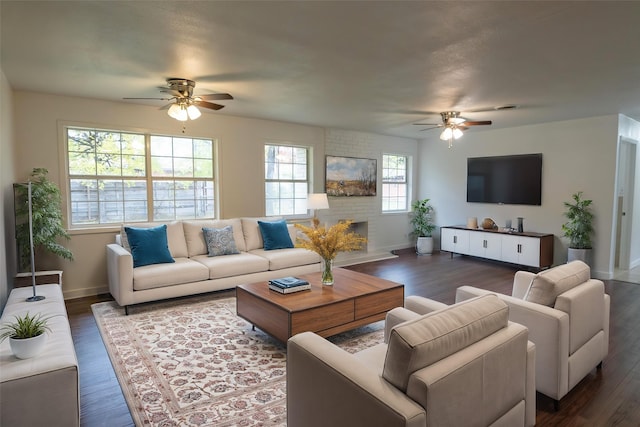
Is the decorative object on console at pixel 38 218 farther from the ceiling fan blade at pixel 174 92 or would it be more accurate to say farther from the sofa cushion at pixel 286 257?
the sofa cushion at pixel 286 257

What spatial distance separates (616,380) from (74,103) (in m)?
5.97

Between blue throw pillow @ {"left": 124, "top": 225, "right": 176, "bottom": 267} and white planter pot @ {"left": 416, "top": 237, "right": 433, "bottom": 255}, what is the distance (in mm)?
4955

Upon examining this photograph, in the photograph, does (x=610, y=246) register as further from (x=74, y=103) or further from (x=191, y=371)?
(x=74, y=103)

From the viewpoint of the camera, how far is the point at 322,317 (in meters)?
3.08

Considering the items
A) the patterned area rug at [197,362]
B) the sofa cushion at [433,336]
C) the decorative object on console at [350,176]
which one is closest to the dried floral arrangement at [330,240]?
the patterned area rug at [197,362]

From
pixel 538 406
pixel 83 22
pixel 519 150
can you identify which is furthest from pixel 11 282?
pixel 519 150

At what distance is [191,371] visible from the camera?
2.76m

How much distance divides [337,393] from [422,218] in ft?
22.1

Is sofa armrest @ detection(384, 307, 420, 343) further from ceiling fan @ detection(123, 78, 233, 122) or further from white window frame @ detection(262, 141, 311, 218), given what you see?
white window frame @ detection(262, 141, 311, 218)

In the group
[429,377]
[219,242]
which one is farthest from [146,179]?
[429,377]

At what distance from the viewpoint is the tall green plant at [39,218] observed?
3.80 m

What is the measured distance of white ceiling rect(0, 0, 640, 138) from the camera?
7.45 ft

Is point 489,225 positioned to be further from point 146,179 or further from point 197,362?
point 146,179

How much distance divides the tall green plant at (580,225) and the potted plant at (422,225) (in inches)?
98.2
